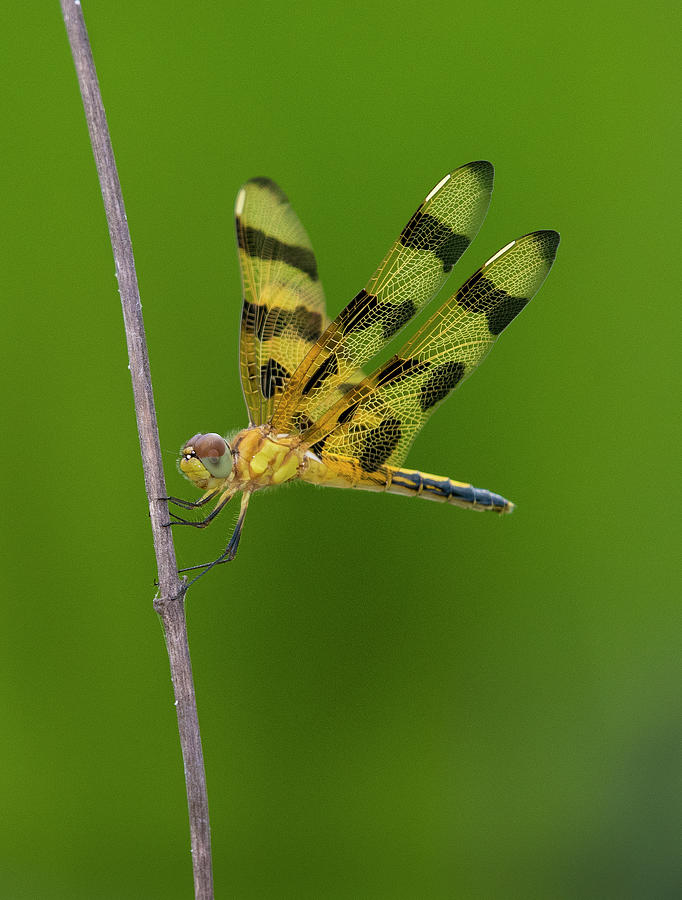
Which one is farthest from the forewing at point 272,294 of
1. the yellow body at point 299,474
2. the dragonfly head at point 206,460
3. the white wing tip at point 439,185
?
the white wing tip at point 439,185

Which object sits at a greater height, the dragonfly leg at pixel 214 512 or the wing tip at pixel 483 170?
the wing tip at pixel 483 170

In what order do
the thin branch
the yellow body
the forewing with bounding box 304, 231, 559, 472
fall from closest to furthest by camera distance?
1. the thin branch
2. the yellow body
3. the forewing with bounding box 304, 231, 559, 472

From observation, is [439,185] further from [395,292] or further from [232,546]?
[232,546]

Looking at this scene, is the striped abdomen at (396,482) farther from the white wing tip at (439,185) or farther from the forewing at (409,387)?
the white wing tip at (439,185)

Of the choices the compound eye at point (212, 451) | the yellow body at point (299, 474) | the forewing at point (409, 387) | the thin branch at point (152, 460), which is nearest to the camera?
the thin branch at point (152, 460)

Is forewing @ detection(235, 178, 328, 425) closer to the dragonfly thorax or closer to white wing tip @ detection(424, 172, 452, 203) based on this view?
the dragonfly thorax

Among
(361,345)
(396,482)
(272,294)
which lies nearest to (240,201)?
(272,294)

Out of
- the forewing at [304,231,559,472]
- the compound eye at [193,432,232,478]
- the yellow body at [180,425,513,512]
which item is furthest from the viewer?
the forewing at [304,231,559,472]

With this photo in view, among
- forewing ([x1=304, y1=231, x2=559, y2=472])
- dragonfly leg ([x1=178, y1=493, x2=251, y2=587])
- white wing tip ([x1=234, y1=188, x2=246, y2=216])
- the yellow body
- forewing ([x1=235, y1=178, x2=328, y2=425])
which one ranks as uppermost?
white wing tip ([x1=234, y1=188, x2=246, y2=216])

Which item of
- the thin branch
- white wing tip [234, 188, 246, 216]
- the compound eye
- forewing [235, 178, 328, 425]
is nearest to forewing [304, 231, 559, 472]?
forewing [235, 178, 328, 425]
